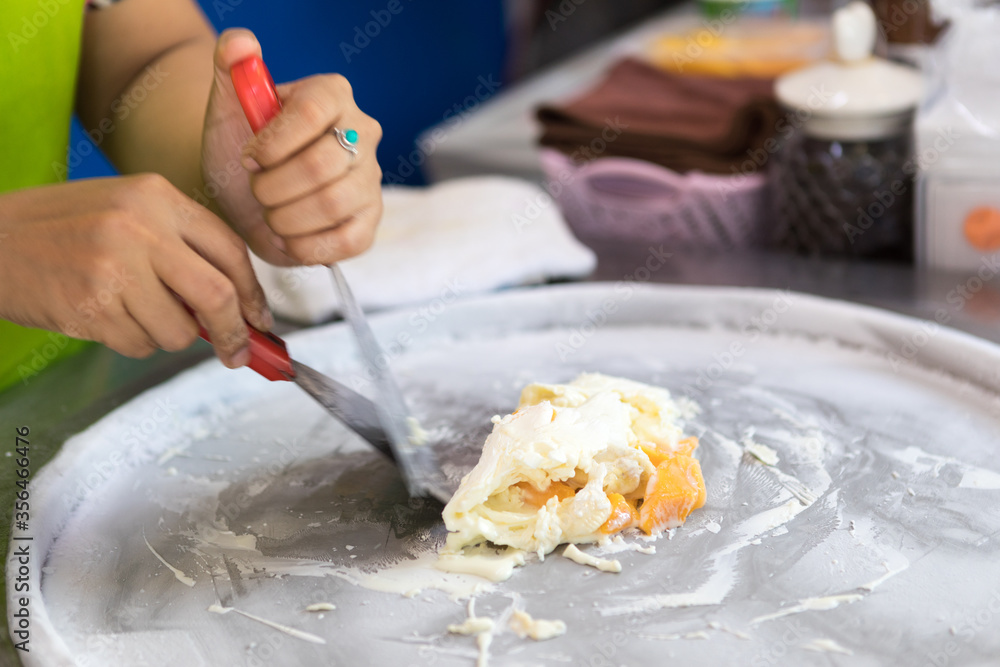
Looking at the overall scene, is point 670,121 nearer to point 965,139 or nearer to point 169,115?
point 965,139

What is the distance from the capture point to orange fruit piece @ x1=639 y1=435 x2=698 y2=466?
937 mm

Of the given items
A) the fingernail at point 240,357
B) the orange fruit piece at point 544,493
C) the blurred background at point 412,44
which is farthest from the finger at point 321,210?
the blurred background at point 412,44

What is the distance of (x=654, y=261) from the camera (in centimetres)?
152

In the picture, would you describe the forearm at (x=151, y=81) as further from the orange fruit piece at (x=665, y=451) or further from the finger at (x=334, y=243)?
the orange fruit piece at (x=665, y=451)

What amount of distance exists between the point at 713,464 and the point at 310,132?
55 cm

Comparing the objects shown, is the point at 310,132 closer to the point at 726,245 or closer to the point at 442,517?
the point at 442,517

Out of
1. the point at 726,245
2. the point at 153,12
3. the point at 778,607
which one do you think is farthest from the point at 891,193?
the point at 153,12

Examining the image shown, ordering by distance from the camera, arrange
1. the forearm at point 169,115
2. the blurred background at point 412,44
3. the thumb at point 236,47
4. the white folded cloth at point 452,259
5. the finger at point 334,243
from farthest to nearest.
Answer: the blurred background at point 412,44, the white folded cloth at point 452,259, the forearm at point 169,115, the finger at point 334,243, the thumb at point 236,47

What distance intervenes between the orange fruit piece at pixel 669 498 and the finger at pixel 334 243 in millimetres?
393

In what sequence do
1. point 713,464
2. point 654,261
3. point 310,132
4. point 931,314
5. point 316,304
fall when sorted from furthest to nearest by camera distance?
point 654,261 < point 316,304 < point 931,314 < point 713,464 < point 310,132

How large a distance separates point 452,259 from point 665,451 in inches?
23.3

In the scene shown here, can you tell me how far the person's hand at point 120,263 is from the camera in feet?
2.71

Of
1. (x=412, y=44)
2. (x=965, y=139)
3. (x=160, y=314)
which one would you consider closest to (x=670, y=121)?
(x=965, y=139)

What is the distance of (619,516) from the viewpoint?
881mm
